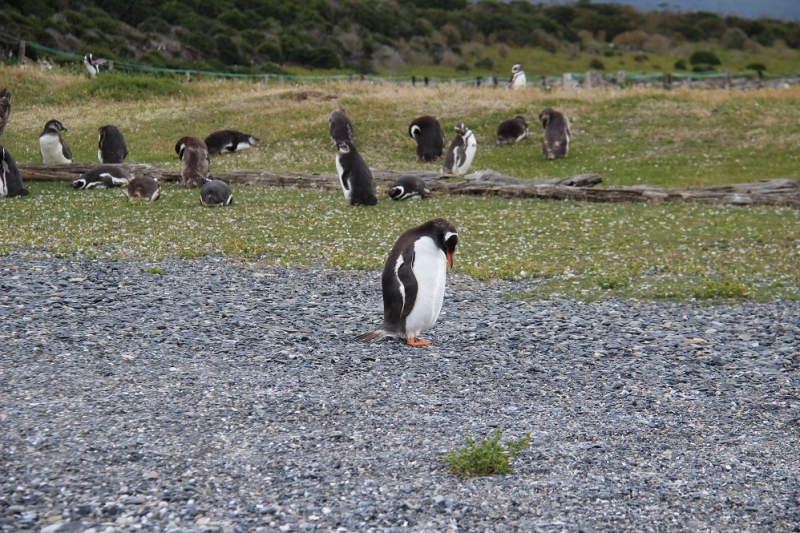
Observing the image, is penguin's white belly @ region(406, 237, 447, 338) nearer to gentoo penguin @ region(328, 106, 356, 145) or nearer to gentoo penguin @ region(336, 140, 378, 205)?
gentoo penguin @ region(336, 140, 378, 205)

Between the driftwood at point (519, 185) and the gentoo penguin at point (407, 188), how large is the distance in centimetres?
76

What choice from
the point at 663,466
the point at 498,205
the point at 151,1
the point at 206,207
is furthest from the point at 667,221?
the point at 151,1

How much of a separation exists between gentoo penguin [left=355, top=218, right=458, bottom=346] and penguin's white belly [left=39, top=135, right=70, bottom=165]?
14018mm

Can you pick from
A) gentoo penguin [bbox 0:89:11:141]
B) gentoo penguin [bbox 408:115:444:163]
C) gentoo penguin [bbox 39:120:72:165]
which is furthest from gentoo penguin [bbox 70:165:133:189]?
gentoo penguin [bbox 408:115:444:163]

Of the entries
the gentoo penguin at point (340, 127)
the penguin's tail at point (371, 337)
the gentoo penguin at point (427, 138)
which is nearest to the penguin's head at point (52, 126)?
the gentoo penguin at point (340, 127)

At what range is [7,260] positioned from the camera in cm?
1048

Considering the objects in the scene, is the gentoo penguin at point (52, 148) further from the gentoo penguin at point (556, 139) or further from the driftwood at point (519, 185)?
the gentoo penguin at point (556, 139)

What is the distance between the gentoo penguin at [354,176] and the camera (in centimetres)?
1554

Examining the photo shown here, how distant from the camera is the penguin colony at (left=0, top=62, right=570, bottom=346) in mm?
7574

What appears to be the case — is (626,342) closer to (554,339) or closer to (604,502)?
(554,339)

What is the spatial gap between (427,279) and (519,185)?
10.3 m

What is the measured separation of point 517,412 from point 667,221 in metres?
9.40

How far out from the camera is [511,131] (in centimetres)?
2431

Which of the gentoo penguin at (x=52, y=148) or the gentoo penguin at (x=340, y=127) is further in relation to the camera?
the gentoo penguin at (x=340, y=127)
